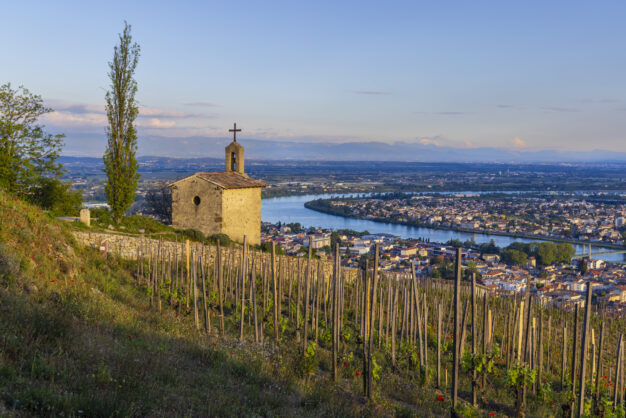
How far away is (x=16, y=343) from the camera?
15.9 feet

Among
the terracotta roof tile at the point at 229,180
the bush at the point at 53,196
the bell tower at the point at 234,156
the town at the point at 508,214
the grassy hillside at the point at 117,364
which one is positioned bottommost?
the town at the point at 508,214

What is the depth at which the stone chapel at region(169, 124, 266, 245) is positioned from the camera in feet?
64.6

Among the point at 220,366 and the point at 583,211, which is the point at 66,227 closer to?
the point at 220,366

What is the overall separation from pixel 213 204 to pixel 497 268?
20.2 m

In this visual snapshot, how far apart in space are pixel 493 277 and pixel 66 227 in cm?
2256

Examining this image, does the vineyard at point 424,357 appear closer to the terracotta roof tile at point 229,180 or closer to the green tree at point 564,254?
the terracotta roof tile at point 229,180

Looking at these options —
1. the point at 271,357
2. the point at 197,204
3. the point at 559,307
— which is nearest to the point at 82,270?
the point at 271,357

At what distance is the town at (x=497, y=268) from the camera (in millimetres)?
23344

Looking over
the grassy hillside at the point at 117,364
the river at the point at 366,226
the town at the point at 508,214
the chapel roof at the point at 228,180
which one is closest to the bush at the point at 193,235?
the chapel roof at the point at 228,180

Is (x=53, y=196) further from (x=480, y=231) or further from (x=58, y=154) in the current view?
(x=480, y=231)

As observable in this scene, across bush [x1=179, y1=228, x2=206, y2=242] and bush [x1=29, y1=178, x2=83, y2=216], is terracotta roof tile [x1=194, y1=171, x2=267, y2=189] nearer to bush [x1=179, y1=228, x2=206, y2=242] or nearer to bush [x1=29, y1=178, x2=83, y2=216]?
bush [x1=179, y1=228, x2=206, y2=242]

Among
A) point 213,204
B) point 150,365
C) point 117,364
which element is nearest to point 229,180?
point 213,204

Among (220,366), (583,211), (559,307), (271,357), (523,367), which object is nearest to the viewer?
(220,366)

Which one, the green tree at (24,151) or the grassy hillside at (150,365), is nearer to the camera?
the grassy hillside at (150,365)
